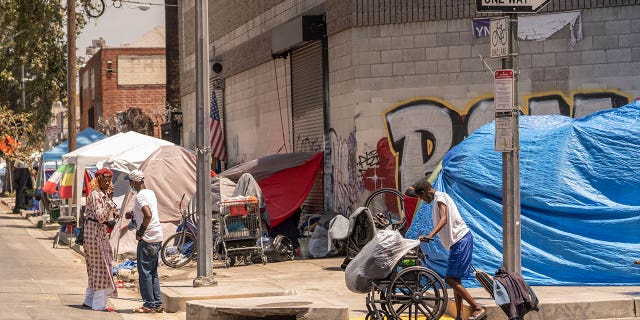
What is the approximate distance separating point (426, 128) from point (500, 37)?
25.1 feet

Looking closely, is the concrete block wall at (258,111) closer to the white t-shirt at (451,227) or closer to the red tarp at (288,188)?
the red tarp at (288,188)

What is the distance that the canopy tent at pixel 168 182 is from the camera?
2133cm

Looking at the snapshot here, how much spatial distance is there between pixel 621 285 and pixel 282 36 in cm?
1160

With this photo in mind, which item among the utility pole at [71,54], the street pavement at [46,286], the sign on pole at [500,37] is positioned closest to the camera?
the sign on pole at [500,37]

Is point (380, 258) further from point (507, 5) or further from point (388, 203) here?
point (388, 203)

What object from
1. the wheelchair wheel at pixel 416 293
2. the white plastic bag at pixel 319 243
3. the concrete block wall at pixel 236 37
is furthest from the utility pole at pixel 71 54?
the wheelchair wheel at pixel 416 293

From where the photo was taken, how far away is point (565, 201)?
14.8 metres

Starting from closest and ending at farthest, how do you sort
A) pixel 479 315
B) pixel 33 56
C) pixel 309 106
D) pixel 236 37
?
pixel 479 315 < pixel 309 106 < pixel 236 37 < pixel 33 56

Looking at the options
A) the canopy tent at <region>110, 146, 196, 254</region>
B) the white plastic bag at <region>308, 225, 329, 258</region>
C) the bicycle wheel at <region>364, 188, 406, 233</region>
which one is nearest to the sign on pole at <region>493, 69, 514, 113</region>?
the bicycle wheel at <region>364, 188, 406, 233</region>

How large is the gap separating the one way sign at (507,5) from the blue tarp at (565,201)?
12.7 feet

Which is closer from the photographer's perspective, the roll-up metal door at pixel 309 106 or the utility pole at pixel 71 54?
the roll-up metal door at pixel 309 106

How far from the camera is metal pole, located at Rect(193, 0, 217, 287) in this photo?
14938mm

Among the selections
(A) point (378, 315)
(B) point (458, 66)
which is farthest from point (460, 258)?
(B) point (458, 66)

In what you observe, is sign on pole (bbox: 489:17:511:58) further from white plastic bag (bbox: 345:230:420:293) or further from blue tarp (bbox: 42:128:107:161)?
blue tarp (bbox: 42:128:107:161)
